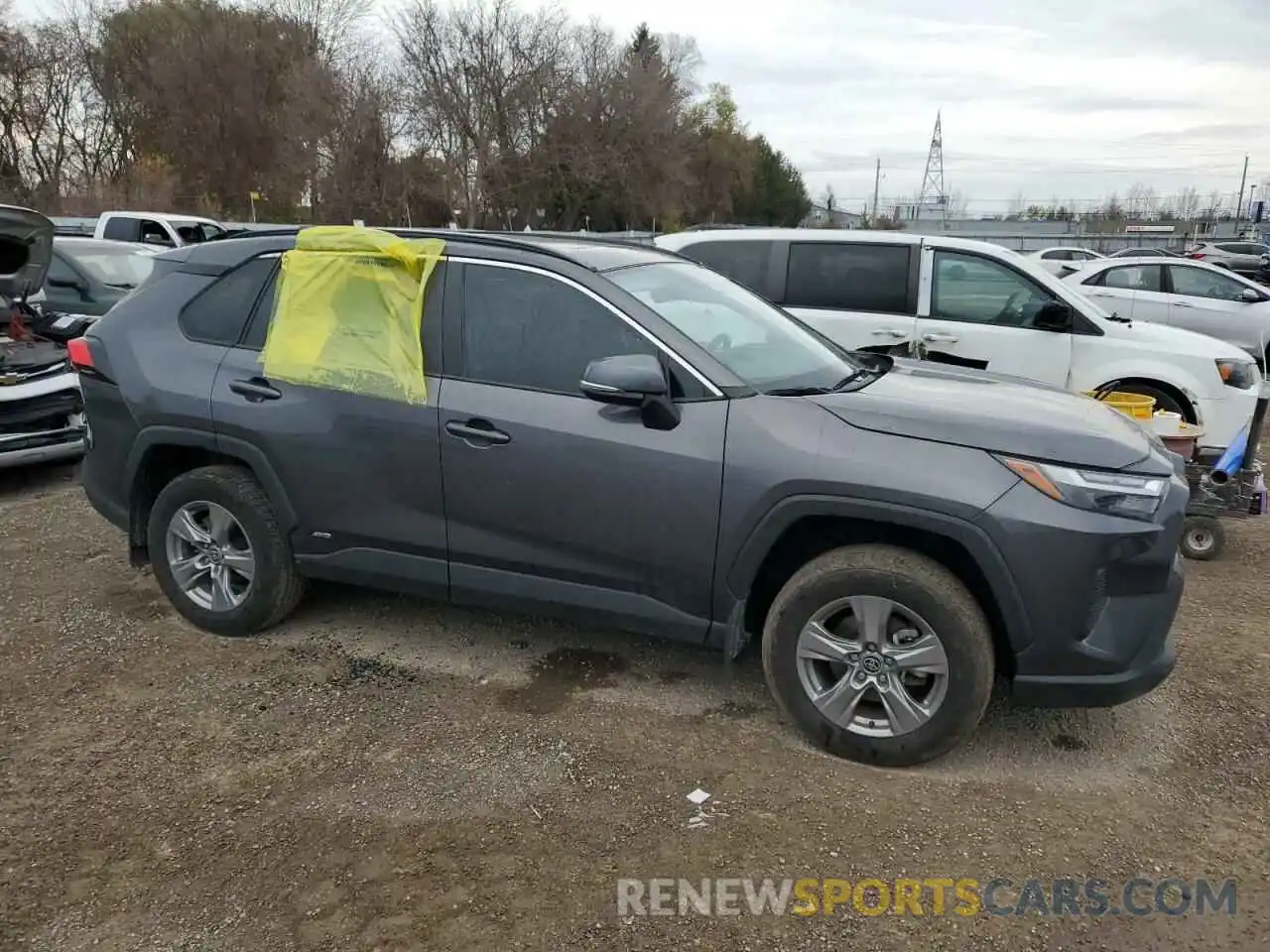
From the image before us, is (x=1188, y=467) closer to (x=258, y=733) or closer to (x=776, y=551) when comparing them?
(x=776, y=551)

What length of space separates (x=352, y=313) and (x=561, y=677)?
1773 millimetres

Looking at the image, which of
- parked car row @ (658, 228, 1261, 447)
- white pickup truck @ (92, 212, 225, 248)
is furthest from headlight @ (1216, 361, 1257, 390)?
white pickup truck @ (92, 212, 225, 248)

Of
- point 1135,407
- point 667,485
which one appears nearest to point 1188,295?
point 1135,407

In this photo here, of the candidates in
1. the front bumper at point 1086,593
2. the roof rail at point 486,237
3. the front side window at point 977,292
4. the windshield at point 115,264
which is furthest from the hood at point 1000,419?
the windshield at point 115,264

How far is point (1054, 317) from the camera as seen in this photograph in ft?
21.1

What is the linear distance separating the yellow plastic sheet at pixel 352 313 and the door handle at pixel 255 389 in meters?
0.06

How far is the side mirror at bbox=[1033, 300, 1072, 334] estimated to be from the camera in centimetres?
643

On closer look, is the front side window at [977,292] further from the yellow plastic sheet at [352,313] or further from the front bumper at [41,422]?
the front bumper at [41,422]

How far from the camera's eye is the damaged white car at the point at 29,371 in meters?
6.75

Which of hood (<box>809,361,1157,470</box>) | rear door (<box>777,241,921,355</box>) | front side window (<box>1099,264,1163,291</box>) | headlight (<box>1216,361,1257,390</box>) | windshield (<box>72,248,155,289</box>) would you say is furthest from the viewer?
front side window (<box>1099,264,1163,291</box>)

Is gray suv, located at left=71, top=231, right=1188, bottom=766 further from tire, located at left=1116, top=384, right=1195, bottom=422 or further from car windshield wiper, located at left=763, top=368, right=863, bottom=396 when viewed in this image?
tire, located at left=1116, top=384, right=1195, bottom=422

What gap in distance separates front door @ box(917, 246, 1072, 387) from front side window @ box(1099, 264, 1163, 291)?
6150mm

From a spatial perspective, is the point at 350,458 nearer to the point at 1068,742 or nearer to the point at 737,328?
the point at 737,328

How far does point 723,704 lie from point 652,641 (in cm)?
65
